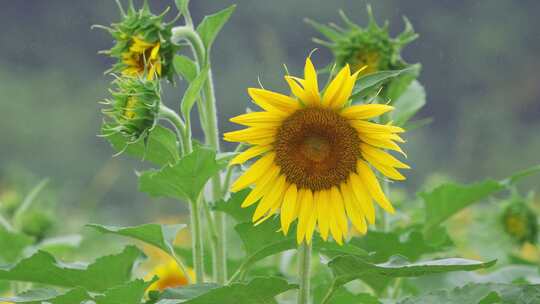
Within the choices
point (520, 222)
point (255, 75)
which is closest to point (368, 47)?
point (520, 222)

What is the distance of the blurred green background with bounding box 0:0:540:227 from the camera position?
7.18 m

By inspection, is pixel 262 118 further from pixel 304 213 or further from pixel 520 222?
pixel 520 222

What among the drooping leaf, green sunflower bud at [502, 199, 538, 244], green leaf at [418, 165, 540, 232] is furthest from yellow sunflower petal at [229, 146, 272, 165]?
green sunflower bud at [502, 199, 538, 244]

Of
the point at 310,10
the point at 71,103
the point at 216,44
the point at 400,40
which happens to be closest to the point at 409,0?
the point at 310,10

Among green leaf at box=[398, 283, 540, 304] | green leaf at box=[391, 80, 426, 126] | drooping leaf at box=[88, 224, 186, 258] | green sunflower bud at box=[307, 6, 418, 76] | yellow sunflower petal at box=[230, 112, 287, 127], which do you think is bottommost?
green leaf at box=[398, 283, 540, 304]

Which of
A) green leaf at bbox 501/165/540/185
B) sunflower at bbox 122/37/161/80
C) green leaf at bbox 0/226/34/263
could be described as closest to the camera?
sunflower at bbox 122/37/161/80

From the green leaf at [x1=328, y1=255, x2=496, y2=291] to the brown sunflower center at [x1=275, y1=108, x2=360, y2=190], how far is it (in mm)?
86

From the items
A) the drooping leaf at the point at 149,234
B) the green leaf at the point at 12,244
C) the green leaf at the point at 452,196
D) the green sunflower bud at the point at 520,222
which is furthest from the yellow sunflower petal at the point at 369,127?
the green sunflower bud at the point at 520,222

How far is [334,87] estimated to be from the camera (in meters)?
0.88

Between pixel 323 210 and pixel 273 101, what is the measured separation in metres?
0.12

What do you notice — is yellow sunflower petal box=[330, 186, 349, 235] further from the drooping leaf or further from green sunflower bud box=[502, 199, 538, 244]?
green sunflower bud box=[502, 199, 538, 244]

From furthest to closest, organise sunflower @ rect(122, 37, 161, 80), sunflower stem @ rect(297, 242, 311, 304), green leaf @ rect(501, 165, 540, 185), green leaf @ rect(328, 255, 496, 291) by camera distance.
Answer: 1. green leaf @ rect(501, 165, 540, 185)
2. sunflower @ rect(122, 37, 161, 80)
3. sunflower stem @ rect(297, 242, 311, 304)
4. green leaf @ rect(328, 255, 496, 291)

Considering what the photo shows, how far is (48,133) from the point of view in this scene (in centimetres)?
789

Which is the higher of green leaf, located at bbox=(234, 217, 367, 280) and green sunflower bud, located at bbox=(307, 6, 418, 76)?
green sunflower bud, located at bbox=(307, 6, 418, 76)
